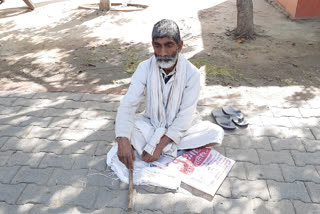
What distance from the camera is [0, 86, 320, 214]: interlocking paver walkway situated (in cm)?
254

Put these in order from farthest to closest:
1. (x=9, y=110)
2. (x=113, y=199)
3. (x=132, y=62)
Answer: (x=132, y=62) → (x=9, y=110) → (x=113, y=199)

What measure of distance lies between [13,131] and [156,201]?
2049mm

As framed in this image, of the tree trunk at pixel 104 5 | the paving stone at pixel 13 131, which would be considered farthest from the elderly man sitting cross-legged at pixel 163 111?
the tree trunk at pixel 104 5

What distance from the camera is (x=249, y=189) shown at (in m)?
2.67

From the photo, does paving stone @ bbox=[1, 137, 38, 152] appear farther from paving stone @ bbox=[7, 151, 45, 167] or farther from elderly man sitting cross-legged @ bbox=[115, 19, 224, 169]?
elderly man sitting cross-legged @ bbox=[115, 19, 224, 169]

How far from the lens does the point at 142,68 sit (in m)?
2.91

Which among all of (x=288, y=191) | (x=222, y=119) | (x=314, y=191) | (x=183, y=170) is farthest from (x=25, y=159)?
(x=314, y=191)

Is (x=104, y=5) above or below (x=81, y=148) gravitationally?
above

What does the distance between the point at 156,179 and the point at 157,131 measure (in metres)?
0.48

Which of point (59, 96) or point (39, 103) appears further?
point (59, 96)

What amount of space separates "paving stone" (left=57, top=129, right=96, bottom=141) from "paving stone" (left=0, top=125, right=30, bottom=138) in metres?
0.44

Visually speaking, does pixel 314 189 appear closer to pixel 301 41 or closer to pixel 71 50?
pixel 301 41

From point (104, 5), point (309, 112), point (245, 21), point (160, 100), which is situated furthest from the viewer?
point (104, 5)

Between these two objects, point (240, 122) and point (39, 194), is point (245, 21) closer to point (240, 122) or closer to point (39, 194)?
point (240, 122)
